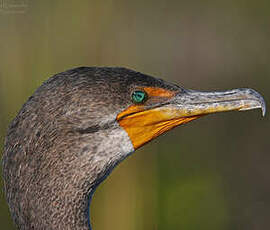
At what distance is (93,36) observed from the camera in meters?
5.87

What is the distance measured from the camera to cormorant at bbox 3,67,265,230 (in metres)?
3.06

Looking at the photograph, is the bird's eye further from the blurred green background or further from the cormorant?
the blurred green background

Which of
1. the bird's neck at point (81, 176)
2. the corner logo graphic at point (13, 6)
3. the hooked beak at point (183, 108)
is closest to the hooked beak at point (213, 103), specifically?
the hooked beak at point (183, 108)

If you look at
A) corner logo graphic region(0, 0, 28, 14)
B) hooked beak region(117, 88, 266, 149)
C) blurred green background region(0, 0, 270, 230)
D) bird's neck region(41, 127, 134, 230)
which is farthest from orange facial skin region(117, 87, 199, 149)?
corner logo graphic region(0, 0, 28, 14)

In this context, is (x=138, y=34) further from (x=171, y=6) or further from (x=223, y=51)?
(x=223, y=51)

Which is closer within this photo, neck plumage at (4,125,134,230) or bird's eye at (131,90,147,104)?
neck plumage at (4,125,134,230)

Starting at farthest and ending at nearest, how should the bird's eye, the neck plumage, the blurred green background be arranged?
1. the blurred green background
2. the bird's eye
3. the neck plumage

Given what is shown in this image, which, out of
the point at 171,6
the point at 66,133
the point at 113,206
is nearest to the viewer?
the point at 66,133

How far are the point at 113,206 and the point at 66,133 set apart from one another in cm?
258

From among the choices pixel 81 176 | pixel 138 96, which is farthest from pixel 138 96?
pixel 81 176

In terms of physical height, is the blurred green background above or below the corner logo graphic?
below

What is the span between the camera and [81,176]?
3086 mm

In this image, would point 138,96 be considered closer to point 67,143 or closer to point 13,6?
point 67,143

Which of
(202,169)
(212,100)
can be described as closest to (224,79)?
(202,169)
